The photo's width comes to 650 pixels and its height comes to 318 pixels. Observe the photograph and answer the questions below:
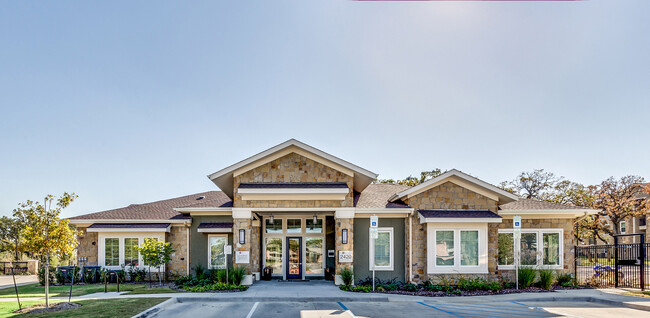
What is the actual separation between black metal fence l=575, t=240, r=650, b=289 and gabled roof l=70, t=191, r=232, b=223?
15.3 m

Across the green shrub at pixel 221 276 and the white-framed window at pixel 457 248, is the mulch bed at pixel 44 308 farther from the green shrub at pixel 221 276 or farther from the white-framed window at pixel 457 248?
the white-framed window at pixel 457 248

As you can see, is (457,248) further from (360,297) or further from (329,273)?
(329,273)

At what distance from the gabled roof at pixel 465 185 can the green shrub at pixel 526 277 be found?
2.73m

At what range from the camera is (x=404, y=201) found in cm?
1784

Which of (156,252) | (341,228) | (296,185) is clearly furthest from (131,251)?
(341,228)

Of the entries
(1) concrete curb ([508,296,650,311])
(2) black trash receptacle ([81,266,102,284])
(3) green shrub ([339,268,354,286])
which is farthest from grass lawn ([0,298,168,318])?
(1) concrete curb ([508,296,650,311])

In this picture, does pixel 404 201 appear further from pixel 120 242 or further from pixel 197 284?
pixel 120 242

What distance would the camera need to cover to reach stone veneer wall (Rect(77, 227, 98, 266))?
19.5 m

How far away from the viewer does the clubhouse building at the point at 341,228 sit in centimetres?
1673

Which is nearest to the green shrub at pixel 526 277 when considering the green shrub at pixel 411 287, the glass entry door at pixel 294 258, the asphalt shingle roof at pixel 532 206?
the asphalt shingle roof at pixel 532 206

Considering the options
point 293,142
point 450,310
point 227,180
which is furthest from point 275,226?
point 450,310

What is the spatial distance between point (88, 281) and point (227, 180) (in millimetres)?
7607

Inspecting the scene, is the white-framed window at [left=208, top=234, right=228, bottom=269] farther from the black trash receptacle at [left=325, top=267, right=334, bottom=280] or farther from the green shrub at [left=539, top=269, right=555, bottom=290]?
the green shrub at [left=539, top=269, right=555, bottom=290]

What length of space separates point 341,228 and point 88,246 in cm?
1156
